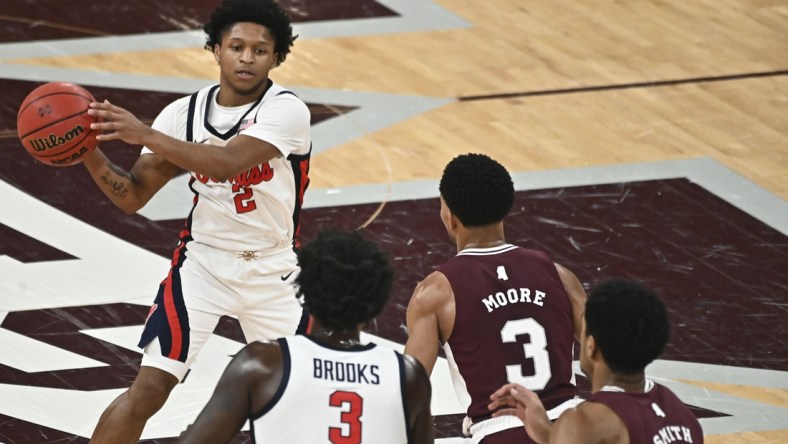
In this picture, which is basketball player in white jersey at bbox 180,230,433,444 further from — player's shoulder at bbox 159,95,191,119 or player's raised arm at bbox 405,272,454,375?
player's shoulder at bbox 159,95,191,119

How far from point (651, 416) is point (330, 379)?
0.96m

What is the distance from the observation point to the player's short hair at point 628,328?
4660 mm

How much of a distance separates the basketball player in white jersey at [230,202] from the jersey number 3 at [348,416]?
208 cm

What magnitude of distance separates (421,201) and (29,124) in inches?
165

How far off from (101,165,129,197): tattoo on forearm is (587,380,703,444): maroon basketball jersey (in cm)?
255

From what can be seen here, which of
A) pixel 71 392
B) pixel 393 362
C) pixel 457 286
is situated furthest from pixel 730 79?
pixel 393 362

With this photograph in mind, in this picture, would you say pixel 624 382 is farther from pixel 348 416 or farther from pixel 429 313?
pixel 429 313

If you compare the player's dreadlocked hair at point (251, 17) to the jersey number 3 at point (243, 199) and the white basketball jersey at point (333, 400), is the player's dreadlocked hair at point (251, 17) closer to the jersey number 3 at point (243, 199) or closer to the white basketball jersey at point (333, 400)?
the jersey number 3 at point (243, 199)

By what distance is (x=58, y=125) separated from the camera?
6.30 meters

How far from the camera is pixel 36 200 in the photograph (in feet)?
32.6

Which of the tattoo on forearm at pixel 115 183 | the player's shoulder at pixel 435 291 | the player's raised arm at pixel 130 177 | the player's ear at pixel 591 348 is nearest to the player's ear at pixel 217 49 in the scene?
the player's raised arm at pixel 130 177

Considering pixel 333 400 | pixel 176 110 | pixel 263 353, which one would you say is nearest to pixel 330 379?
pixel 333 400

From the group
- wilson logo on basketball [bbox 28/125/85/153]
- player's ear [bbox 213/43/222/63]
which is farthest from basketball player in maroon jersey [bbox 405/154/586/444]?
wilson logo on basketball [bbox 28/125/85/153]

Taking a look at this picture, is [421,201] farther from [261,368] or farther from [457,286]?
[261,368]
